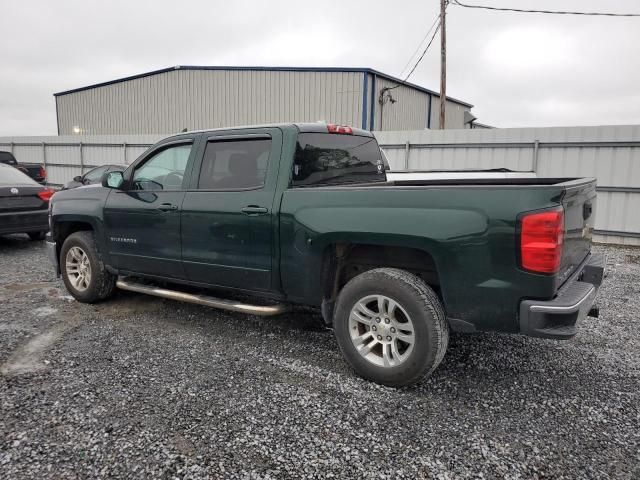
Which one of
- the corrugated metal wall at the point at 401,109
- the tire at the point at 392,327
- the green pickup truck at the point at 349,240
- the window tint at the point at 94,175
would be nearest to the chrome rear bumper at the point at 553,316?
the green pickup truck at the point at 349,240

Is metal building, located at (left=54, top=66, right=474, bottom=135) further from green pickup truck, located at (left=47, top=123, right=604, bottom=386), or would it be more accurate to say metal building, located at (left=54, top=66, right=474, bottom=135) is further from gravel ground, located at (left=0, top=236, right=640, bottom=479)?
gravel ground, located at (left=0, top=236, right=640, bottom=479)

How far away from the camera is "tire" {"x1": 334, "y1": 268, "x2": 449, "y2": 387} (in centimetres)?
304

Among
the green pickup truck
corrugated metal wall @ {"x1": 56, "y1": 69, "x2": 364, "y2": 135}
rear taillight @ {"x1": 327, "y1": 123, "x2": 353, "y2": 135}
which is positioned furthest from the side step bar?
corrugated metal wall @ {"x1": 56, "y1": 69, "x2": 364, "y2": 135}

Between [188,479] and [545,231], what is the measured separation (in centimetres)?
228

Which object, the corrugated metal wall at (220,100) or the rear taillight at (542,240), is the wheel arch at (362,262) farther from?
the corrugated metal wall at (220,100)

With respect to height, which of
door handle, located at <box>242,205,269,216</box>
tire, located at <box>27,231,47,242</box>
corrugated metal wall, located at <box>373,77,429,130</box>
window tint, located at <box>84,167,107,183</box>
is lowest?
tire, located at <box>27,231,47,242</box>

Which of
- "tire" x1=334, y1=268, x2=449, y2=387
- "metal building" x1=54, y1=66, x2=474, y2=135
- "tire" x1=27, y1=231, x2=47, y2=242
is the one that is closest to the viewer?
"tire" x1=334, y1=268, x2=449, y2=387

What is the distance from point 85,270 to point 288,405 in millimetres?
3266

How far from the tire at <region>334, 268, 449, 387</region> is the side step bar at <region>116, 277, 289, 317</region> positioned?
0.59m

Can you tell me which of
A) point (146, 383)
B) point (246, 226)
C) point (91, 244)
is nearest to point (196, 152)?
point (246, 226)

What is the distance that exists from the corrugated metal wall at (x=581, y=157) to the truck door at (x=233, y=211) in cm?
817

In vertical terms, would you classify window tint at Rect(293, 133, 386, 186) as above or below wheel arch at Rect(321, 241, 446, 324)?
above

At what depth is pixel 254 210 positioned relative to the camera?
3.71m

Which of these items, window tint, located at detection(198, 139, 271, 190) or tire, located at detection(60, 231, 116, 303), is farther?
tire, located at detection(60, 231, 116, 303)
